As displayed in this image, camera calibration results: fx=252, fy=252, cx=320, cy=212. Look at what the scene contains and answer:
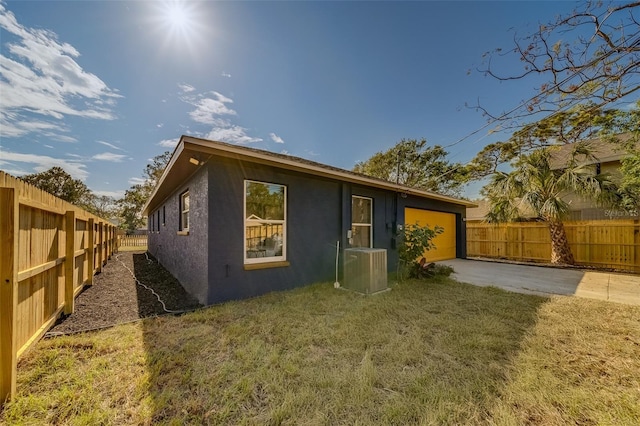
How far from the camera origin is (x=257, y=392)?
86.0 inches

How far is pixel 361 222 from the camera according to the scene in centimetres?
738

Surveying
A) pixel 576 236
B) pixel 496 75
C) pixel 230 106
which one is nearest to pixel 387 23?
pixel 496 75

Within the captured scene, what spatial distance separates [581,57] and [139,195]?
36.2 meters

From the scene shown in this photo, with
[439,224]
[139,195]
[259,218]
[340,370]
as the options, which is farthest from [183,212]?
[139,195]

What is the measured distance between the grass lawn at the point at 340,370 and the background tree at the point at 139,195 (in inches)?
1092

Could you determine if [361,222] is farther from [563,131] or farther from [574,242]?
[574,242]

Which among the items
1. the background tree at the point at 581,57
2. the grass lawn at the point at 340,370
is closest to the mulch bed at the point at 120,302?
the grass lawn at the point at 340,370

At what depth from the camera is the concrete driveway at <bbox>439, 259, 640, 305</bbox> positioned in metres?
5.52

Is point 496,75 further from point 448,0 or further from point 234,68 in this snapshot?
point 234,68

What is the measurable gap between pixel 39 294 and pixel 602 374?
627 centimetres

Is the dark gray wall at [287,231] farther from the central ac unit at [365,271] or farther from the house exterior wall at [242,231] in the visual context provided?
the central ac unit at [365,271]

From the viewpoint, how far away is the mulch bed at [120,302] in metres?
3.74

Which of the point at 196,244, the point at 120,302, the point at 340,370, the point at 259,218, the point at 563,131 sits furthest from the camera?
the point at 563,131

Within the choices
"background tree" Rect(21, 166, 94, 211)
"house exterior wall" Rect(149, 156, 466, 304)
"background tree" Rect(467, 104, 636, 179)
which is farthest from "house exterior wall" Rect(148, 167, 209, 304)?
"background tree" Rect(21, 166, 94, 211)
